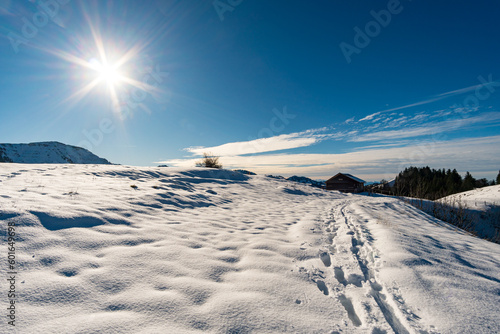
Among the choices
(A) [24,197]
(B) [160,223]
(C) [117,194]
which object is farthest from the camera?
(C) [117,194]

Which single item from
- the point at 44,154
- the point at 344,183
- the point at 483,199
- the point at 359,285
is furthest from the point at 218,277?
the point at 44,154

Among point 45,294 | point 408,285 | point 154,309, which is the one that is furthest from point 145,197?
point 408,285

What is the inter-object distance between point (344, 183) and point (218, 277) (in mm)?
33858

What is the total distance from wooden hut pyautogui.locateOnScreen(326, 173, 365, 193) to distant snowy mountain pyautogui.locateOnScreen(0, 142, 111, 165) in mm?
73004

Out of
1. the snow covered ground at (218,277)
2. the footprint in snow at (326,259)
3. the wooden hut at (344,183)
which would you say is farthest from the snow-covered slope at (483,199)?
the wooden hut at (344,183)

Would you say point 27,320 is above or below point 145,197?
below

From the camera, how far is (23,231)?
8.13 ft

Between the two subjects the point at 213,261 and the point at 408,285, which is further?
the point at 213,261

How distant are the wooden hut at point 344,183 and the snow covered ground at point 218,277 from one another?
29.3 metres

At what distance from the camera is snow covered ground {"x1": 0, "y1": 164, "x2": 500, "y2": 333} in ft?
5.31

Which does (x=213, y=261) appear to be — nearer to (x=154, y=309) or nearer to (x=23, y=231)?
(x=154, y=309)

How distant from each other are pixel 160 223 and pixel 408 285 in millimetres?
4024

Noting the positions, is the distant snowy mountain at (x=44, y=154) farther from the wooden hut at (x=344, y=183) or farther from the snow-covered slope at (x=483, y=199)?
the snow-covered slope at (x=483, y=199)

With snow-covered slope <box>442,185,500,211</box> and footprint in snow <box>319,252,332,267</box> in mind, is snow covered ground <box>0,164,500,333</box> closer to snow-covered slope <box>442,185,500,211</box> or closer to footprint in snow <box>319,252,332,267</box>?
footprint in snow <box>319,252,332,267</box>
